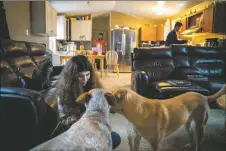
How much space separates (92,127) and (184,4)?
1.79 feet

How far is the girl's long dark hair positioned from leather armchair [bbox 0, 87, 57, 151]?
0.55 ft

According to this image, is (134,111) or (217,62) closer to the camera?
(134,111)

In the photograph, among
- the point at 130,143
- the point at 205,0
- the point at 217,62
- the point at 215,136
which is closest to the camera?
the point at 205,0

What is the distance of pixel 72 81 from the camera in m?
0.78

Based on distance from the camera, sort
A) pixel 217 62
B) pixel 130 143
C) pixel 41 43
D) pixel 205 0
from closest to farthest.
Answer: pixel 205 0, pixel 130 143, pixel 217 62, pixel 41 43

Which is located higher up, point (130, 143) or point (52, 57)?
point (52, 57)

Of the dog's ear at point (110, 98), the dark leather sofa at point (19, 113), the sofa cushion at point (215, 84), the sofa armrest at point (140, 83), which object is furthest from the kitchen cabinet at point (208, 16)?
the dark leather sofa at point (19, 113)

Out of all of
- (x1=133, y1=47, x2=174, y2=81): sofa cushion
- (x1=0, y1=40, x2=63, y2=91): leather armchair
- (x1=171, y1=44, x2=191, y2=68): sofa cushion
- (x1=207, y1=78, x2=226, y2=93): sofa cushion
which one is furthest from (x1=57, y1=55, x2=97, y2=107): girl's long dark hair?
(x1=171, y1=44, x2=191, y2=68): sofa cushion

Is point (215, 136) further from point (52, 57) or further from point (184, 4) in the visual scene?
point (52, 57)

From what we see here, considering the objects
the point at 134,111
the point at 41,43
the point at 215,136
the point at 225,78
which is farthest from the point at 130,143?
the point at 41,43

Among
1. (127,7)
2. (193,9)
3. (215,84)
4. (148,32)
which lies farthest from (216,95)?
A: (148,32)

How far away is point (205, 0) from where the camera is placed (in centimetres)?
72

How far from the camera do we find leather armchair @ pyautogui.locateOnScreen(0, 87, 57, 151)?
56cm

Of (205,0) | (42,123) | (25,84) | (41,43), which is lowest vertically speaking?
(42,123)
